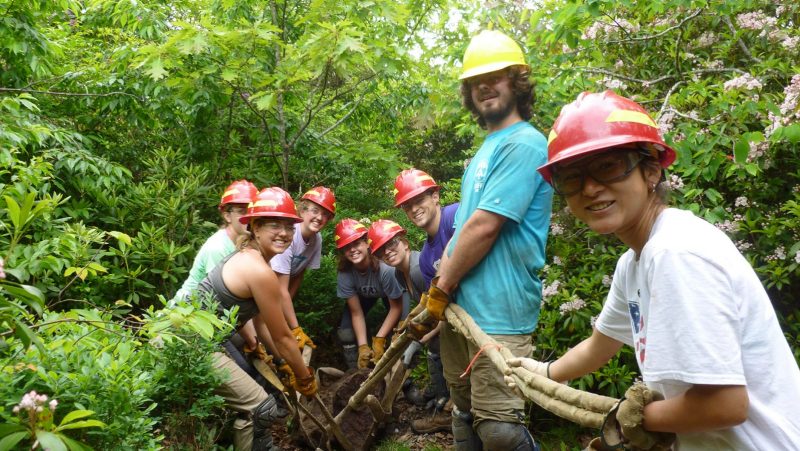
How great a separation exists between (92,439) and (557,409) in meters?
1.57

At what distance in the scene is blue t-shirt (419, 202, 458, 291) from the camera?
4.27 m

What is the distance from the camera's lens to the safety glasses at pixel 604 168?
4.89 feet

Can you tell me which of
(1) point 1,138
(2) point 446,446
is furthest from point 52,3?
(2) point 446,446

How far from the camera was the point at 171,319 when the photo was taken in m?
2.21

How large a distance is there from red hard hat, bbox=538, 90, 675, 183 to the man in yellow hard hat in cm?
108

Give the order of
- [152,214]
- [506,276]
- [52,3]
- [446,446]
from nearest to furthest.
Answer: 1. [506,276]
2. [446,446]
3. [52,3]
4. [152,214]

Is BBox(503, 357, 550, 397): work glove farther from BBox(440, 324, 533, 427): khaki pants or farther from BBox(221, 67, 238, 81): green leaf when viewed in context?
BBox(221, 67, 238, 81): green leaf

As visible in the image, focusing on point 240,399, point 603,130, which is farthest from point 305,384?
point 603,130

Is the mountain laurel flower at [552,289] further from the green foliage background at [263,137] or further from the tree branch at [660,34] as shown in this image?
the tree branch at [660,34]

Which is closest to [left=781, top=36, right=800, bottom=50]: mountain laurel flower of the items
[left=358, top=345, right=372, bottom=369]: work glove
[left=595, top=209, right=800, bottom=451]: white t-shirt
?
[left=595, top=209, right=800, bottom=451]: white t-shirt

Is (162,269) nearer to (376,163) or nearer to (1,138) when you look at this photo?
(1,138)

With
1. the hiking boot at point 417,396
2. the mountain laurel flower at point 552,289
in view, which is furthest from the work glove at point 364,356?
the mountain laurel flower at point 552,289

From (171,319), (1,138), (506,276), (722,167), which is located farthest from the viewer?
(1,138)

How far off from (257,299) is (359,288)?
236 cm
